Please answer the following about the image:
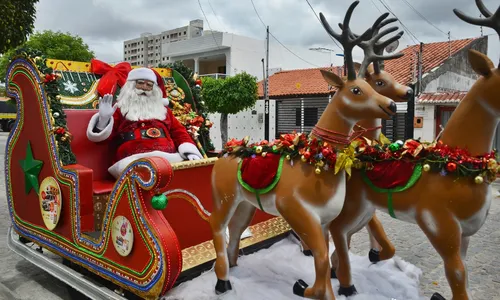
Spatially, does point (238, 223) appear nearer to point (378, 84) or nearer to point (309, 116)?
point (378, 84)

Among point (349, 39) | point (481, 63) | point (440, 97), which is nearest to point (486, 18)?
point (481, 63)

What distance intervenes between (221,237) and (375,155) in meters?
1.21

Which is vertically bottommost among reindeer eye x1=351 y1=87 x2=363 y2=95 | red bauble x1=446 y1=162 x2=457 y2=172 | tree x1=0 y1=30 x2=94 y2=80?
red bauble x1=446 y1=162 x2=457 y2=172

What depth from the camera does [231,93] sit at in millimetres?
14906

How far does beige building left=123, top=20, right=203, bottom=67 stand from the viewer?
40594 millimetres

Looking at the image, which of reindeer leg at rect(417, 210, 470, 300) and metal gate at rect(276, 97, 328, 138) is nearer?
reindeer leg at rect(417, 210, 470, 300)

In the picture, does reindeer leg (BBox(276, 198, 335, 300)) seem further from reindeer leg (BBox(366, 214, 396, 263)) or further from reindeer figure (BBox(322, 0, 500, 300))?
reindeer leg (BBox(366, 214, 396, 263))

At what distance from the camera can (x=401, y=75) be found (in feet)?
43.7

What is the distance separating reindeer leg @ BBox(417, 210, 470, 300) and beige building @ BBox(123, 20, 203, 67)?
36.5 m

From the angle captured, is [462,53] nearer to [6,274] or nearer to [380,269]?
[380,269]

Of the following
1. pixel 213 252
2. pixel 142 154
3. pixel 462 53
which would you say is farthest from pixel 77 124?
pixel 462 53

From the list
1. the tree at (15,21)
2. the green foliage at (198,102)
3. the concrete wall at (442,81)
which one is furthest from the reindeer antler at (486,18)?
the concrete wall at (442,81)

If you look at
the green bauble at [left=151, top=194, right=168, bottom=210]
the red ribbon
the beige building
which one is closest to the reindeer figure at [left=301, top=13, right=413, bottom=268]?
the green bauble at [left=151, top=194, right=168, bottom=210]

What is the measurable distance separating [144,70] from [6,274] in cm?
244
